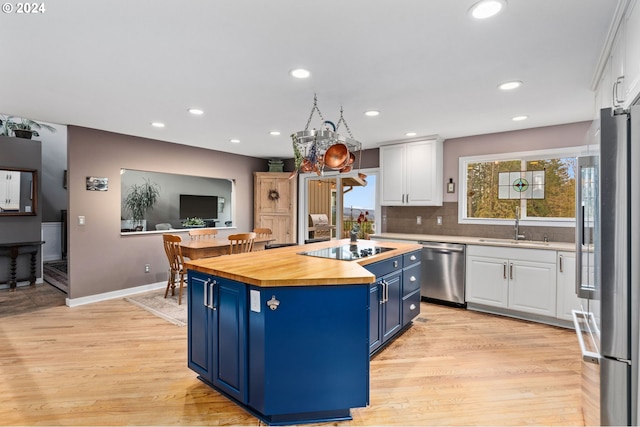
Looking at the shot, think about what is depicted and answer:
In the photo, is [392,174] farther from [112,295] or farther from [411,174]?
[112,295]

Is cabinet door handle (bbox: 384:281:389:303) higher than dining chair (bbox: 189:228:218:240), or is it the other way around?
dining chair (bbox: 189:228:218:240)

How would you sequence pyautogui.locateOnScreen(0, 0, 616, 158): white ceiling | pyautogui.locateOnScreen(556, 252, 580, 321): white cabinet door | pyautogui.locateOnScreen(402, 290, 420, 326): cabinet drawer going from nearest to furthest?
pyautogui.locateOnScreen(0, 0, 616, 158): white ceiling
pyautogui.locateOnScreen(402, 290, 420, 326): cabinet drawer
pyautogui.locateOnScreen(556, 252, 580, 321): white cabinet door

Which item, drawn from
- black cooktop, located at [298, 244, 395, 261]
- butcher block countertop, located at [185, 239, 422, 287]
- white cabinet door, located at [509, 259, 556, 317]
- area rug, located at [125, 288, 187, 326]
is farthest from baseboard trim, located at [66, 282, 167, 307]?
white cabinet door, located at [509, 259, 556, 317]

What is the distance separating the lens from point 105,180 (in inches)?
182

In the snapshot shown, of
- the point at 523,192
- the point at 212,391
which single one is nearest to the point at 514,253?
the point at 523,192

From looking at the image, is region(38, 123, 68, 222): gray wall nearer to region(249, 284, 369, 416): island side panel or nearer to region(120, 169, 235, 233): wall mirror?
region(120, 169, 235, 233): wall mirror

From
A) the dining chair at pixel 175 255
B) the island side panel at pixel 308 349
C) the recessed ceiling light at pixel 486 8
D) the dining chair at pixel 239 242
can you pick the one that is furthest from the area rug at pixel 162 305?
the recessed ceiling light at pixel 486 8

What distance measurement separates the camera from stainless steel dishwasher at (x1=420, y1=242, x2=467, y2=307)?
4.25 metres

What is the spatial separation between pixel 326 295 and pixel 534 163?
381cm

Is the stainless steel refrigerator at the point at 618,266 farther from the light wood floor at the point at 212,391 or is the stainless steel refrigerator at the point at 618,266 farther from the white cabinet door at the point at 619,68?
A: the light wood floor at the point at 212,391

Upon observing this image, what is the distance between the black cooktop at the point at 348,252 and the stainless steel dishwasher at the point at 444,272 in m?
1.37

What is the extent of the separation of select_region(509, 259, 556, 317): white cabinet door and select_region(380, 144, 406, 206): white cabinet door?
1.83 metres

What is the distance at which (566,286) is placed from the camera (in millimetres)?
3559

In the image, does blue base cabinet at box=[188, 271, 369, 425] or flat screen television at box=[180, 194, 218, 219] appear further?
flat screen television at box=[180, 194, 218, 219]
